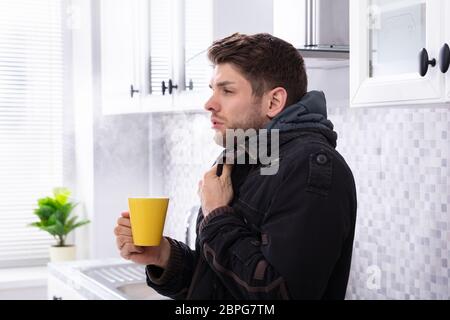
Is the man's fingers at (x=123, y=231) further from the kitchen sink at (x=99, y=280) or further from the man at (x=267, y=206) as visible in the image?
the kitchen sink at (x=99, y=280)

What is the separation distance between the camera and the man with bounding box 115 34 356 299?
927 millimetres

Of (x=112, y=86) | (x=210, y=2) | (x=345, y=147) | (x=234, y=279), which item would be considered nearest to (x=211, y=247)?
(x=234, y=279)

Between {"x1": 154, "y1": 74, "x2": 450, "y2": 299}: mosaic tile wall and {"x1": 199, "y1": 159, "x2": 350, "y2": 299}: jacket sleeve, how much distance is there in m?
0.58

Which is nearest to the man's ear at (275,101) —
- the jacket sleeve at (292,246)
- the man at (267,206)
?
the man at (267,206)

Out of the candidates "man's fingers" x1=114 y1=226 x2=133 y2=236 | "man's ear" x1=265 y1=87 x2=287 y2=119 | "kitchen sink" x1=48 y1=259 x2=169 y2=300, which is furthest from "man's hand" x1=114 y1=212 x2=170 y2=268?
"kitchen sink" x1=48 y1=259 x2=169 y2=300

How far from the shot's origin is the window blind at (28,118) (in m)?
2.94

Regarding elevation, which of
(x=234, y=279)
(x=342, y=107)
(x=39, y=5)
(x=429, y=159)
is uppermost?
(x=39, y=5)

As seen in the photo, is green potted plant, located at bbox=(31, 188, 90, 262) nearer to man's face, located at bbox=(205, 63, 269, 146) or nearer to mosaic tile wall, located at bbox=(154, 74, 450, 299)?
mosaic tile wall, located at bbox=(154, 74, 450, 299)

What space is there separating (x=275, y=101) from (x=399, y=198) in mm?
707

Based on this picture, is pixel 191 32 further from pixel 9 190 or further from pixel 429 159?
pixel 9 190

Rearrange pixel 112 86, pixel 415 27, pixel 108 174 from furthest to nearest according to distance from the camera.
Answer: pixel 108 174 < pixel 112 86 < pixel 415 27

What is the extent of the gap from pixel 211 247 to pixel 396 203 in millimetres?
799

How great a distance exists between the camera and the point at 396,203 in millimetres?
1667

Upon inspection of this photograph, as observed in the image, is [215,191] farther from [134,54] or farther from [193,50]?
[134,54]
